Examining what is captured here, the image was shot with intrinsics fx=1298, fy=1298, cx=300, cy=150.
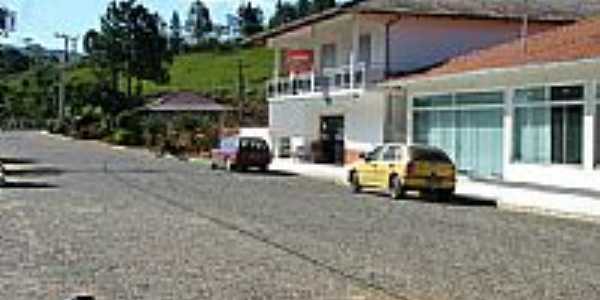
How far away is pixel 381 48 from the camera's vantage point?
2055 inches

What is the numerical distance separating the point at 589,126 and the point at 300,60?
33.5 metres

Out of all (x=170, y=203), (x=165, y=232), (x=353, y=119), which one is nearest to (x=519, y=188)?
(x=170, y=203)

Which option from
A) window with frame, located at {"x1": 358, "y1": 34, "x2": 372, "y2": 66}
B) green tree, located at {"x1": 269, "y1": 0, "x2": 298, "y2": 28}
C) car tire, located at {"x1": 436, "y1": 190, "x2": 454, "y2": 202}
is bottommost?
car tire, located at {"x1": 436, "y1": 190, "x2": 454, "y2": 202}

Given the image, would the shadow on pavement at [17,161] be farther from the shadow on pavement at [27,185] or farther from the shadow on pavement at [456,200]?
the shadow on pavement at [456,200]

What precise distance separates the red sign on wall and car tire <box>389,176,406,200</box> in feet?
95.1

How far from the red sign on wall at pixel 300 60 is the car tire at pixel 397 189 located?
29.0 m

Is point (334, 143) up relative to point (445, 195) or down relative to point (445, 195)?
up

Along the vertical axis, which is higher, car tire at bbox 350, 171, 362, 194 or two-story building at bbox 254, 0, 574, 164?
two-story building at bbox 254, 0, 574, 164

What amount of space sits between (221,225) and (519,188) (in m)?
14.4

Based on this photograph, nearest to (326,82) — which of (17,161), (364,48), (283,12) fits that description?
(364,48)

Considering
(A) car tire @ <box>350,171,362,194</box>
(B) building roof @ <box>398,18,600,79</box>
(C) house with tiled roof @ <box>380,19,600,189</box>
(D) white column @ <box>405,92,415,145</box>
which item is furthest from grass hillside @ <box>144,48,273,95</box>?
(A) car tire @ <box>350,171,362,194</box>

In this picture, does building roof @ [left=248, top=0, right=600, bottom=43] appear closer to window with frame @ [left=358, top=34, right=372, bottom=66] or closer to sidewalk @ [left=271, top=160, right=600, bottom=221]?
window with frame @ [left=358, top=34, right=372, bottom=66]

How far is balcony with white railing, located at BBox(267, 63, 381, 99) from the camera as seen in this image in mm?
51062

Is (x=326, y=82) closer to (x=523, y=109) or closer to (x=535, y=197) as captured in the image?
(x=523, y=109)
